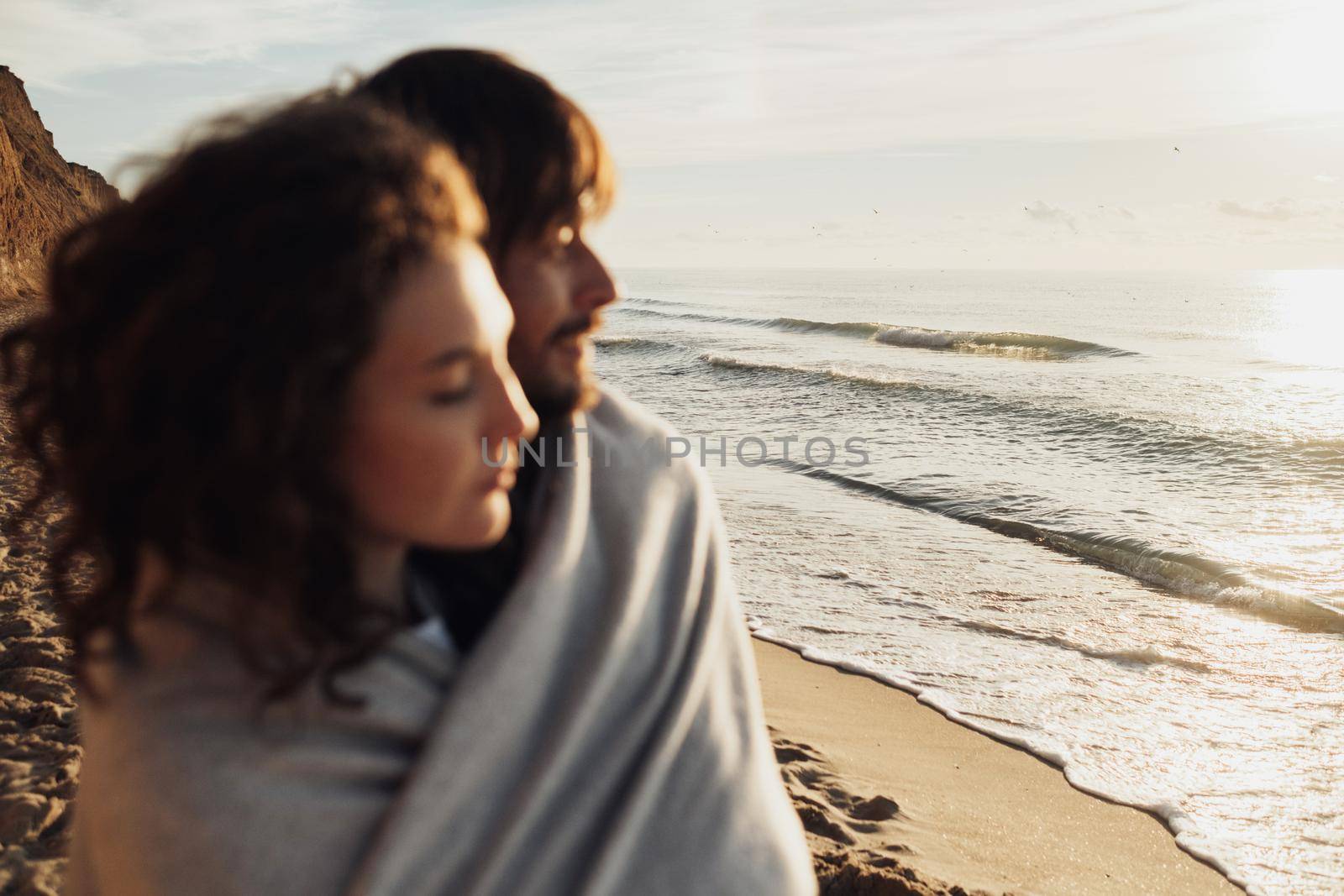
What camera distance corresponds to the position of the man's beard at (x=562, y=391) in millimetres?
1413

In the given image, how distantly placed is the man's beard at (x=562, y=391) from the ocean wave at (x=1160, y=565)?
20.8 ft

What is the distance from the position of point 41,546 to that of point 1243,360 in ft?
75.3

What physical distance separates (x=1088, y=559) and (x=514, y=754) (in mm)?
7268

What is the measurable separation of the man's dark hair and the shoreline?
2.40 m

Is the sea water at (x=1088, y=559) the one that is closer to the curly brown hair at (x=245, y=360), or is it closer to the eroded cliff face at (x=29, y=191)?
the curly brown hair at (x=245, y=360)

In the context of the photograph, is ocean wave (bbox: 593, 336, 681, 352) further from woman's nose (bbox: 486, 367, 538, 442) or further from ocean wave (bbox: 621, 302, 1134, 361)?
woman's nose (bbox: 486, 367, 538, 442)

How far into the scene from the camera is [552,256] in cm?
142

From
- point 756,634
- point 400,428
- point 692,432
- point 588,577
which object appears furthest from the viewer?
point 692,432

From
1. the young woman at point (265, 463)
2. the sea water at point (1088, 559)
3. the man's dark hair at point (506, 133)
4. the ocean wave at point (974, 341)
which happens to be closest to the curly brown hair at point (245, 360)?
the young woman at point (265, 463)

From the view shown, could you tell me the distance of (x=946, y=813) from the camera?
12.9 feet

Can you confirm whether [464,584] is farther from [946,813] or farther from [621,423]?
[946,813]

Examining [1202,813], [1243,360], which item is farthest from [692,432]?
[1243,360]

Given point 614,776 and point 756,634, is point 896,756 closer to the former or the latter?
point 756,634

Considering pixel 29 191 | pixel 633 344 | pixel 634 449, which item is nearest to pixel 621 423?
pixel 634 449
